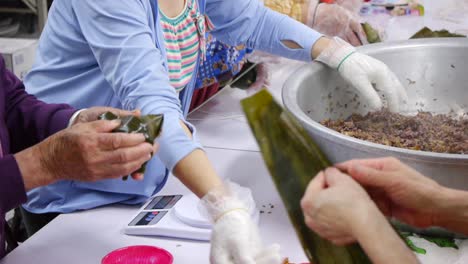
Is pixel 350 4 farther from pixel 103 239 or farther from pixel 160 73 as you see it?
pixel 103 239

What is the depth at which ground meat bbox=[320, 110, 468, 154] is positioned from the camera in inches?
45.9

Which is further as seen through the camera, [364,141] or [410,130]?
[410,130]

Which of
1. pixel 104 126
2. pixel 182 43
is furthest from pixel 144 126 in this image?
pixel 182 43

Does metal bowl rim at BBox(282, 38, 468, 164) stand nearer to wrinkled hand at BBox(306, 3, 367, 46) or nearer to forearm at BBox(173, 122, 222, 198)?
forearm at BBox(173, 122, 222, 198)

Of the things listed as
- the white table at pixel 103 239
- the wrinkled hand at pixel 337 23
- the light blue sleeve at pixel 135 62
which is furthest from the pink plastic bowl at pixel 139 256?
the wrinkled hand at pixel 337 23

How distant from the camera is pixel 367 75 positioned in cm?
137

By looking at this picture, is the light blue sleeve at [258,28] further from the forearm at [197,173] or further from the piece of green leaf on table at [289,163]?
the piece of green leaf on table at [289,163]

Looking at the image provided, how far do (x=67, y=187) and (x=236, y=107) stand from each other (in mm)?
650

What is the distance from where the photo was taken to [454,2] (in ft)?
8.07

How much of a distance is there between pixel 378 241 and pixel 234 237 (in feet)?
0.96

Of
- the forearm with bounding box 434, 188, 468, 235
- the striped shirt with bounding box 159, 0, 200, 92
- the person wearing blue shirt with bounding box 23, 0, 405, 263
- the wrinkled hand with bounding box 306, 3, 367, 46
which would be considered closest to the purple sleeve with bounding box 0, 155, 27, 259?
the person wearing blue shirt with bounding box 23, 0, 405, 263

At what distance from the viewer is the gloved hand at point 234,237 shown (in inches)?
31.9

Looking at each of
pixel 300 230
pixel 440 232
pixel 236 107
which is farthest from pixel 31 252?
pixel 236 107

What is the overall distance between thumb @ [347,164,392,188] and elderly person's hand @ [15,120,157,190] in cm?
35
